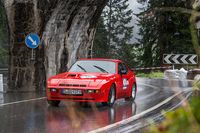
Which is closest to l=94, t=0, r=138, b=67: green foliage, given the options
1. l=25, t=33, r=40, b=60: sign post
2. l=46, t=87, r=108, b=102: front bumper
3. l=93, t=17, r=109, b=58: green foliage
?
l=93, t=17, r=109, b=58: green foliage

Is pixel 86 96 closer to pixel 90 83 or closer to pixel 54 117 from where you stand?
pixel 90 83

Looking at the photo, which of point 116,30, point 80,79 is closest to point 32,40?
point 80,79

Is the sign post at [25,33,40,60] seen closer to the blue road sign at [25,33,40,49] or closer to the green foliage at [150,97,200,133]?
the blue road sign at [25,33,40,49]

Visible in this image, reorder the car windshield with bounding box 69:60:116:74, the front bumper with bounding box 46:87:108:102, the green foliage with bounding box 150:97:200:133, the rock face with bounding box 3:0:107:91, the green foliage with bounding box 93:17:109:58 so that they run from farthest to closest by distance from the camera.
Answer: the green foliage with bounding box 93:17:109:58 < the rock face with bounding box 3:0:107:91 < the car windshield with bounding box 69:60:116:74 < the front bumper with bounding box 46:87:108:102 < the green foliage with bounding box 150:97:200:133

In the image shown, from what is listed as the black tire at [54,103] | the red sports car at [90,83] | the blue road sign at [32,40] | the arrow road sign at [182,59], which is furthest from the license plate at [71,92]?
the arrow road sign at [182,59]

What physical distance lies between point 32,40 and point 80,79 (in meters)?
7.30

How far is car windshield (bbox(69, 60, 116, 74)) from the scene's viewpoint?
46.0ft

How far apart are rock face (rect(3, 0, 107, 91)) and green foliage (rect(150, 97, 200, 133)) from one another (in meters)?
18.3

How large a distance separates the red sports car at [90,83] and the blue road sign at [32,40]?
5.64 m

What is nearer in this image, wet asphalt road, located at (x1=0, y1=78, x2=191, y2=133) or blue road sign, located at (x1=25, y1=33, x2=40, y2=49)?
wet asphalt road, located at (x1=0, y1=78, x2=191, y2=133)

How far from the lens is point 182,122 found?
66.8 inches

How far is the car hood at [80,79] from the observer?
12711mm

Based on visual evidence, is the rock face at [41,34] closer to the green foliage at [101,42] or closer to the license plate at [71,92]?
the license plate at [71,92]

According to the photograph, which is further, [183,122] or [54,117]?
[54,117]
